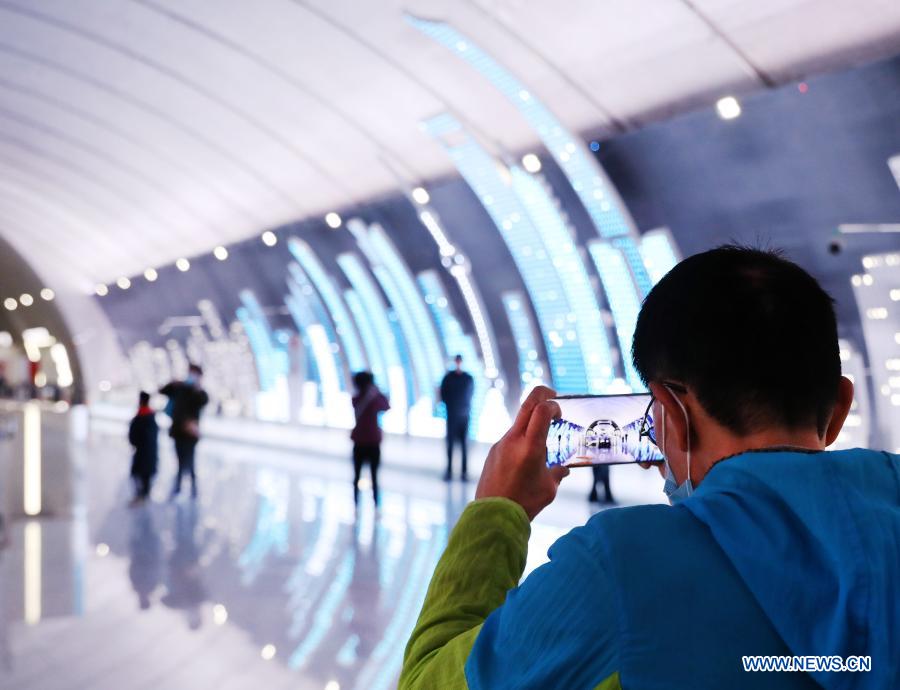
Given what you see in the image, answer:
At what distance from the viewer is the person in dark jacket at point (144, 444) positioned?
468 inches

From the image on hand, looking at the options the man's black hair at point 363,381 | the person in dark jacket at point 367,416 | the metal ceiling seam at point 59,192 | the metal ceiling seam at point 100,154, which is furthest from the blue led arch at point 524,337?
the metal ceiling seam at point 59,192

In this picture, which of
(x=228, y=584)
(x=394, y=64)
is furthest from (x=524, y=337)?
(x=228, y=584)

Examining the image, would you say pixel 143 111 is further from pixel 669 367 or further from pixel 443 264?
pixel 669 367

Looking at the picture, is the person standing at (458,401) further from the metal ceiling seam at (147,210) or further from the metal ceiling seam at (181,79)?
the metal ceiling seam at (147,210)

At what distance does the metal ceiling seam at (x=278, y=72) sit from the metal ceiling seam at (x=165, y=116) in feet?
13.2

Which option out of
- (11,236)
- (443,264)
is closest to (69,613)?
(443,264)

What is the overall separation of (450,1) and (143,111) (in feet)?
29.8

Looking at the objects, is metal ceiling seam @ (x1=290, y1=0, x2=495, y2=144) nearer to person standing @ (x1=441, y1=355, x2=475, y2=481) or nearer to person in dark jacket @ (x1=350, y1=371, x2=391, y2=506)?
person standing @ (x1=441, y1=355, x2=475, y2=481)

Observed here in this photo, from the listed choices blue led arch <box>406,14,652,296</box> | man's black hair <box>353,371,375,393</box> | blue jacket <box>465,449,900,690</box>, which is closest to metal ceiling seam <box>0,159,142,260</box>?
blue led arch <box>406,14,652,296</box>

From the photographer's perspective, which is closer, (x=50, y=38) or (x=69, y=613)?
(x=69, y=613)

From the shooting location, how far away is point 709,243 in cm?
1113

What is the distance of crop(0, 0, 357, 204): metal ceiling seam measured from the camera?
541 inches

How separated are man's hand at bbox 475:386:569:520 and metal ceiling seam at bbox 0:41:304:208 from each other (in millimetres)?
→ 16780
